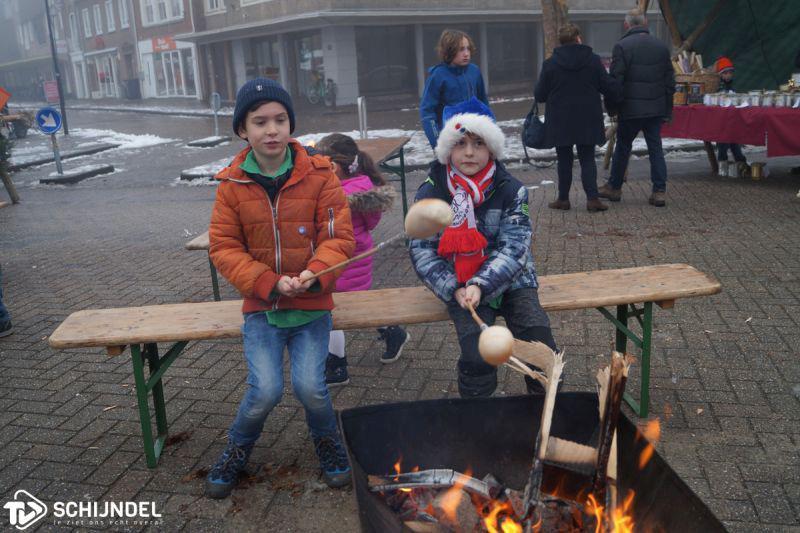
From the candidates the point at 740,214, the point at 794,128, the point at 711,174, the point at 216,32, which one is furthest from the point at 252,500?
the point at 216,32

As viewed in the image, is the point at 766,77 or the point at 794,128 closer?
the point at 794,128

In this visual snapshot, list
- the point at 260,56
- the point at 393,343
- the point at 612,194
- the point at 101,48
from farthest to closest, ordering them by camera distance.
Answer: the point at 101,48 → the point at 260,56 → the point at 612,194 → the point at 393,343

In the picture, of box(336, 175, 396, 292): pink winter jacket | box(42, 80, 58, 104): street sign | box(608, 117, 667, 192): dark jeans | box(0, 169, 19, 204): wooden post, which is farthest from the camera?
box(42, 80, 58, 104): street sign

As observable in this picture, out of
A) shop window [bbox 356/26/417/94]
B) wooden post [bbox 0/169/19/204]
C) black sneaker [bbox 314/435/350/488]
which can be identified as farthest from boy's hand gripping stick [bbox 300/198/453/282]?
shop window [bbox 356/26/417/94]

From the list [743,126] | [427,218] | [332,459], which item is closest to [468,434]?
[332,459]

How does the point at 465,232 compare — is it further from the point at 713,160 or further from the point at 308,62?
the point at 308,62

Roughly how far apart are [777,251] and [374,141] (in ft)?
13.9

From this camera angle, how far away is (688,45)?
37.4 feet

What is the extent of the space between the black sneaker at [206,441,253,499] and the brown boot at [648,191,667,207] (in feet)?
21.3

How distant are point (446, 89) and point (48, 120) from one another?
31.4 ft

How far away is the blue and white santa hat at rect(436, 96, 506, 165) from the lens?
3.20 m

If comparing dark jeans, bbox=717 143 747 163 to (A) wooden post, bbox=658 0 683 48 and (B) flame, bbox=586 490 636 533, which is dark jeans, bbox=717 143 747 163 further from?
(B) flame, bbox=586 490 636 533

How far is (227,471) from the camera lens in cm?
312

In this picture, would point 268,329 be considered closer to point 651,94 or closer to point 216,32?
point 651,94
